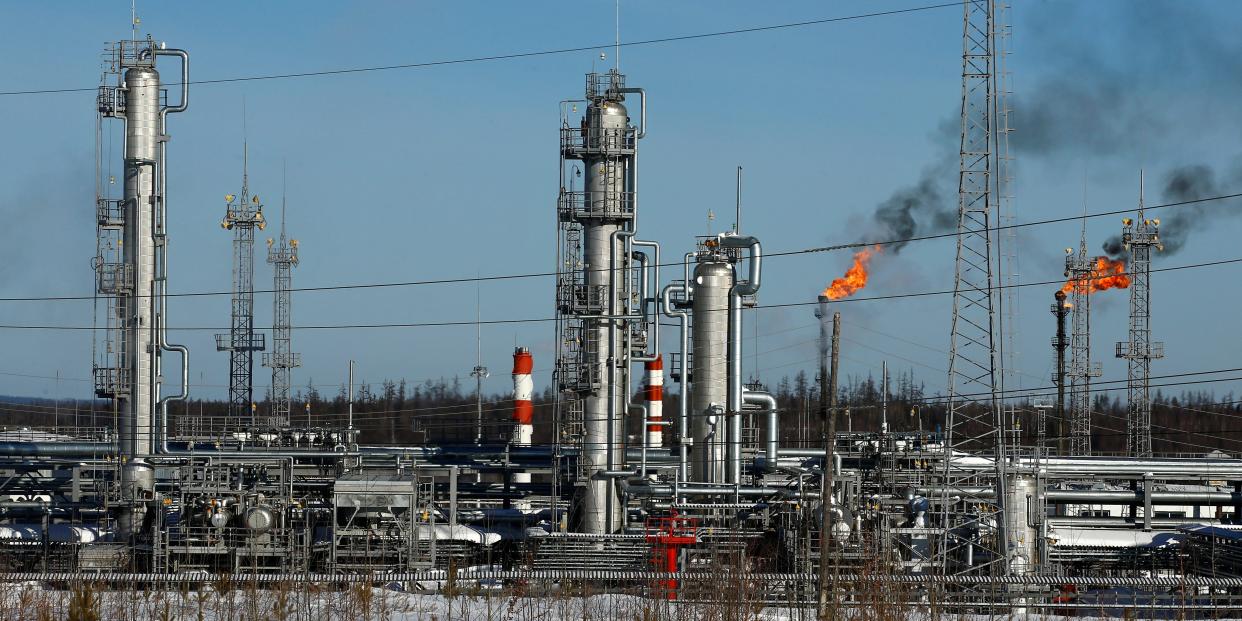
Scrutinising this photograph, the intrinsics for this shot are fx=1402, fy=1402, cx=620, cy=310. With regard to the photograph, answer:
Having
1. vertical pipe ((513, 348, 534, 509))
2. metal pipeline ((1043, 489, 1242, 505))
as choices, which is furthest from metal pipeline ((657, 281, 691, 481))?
vertical pipe ((513, 348, 534, 509))

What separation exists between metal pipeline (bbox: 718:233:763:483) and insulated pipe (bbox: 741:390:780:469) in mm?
633

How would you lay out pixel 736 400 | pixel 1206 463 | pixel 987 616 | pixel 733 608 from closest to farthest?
pixel 733 608 < pixel 987 616 < pixel 736 400 < pixel 1206 463

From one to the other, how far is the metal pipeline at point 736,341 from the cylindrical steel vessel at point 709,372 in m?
0.21

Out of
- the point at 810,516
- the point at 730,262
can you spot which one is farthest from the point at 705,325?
the point at 810,516

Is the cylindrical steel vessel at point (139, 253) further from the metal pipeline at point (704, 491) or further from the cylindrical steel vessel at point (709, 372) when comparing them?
the cylindrical steel vessel at point (709, 372)

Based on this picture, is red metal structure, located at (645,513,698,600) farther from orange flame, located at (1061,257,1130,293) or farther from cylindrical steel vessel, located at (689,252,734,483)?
orange flame, located at (1061,257,1130,293)

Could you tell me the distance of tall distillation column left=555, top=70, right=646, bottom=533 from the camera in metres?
42.7

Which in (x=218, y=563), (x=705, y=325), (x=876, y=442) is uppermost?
(x=705, y=325)

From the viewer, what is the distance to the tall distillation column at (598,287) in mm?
42719

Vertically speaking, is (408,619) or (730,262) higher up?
(730,262)

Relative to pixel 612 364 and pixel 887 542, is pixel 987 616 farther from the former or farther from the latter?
pixel 612 364

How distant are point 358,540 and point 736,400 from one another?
12.4 meters

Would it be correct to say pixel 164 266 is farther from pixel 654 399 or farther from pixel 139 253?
pixel 654 399

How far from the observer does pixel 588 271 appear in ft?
142
